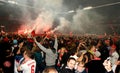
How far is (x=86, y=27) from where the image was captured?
21.4 metres

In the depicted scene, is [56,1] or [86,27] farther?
[86,27]

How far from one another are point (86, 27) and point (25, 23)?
5.67m

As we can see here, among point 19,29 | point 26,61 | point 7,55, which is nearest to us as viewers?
point 26,61

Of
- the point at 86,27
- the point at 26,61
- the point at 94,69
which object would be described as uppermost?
the point at 26,61

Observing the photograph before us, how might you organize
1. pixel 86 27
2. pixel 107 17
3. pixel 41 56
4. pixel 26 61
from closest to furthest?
pixel 26 61, pixel 41 56, pixel 107 17, pixel 86 27

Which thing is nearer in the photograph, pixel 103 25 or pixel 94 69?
pixel 94 69

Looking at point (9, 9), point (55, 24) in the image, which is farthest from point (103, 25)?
point (9, 9)

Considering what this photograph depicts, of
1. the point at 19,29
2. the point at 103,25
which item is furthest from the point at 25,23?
A: the point at 103,25

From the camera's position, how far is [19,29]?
2006 cm

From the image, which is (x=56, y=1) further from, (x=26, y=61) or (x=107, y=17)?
(x=26, y=61)

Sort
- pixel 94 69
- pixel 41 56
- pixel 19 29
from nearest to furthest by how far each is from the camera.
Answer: pixel 94 69 < pixel 41 56 < pixel 19 29

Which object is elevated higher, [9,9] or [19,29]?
[9,9]

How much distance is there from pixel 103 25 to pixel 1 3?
9149 mm

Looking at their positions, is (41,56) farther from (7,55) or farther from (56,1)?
(56,1)
